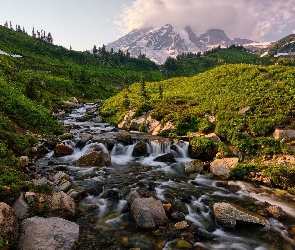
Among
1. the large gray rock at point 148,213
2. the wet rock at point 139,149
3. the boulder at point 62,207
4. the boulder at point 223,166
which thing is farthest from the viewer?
the wet rock at point 139,149

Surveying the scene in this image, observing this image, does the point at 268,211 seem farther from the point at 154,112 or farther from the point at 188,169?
the point at 154,112

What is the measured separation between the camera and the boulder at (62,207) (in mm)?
12164

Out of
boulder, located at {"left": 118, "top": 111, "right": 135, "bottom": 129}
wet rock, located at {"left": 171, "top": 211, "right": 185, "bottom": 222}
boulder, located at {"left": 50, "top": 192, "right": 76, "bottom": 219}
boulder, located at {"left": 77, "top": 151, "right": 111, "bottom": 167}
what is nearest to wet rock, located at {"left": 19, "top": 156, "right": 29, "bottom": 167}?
boulder, located at {"left": 77, "top": 151, "right": 111, "bottom": 167}

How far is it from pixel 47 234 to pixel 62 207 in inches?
103

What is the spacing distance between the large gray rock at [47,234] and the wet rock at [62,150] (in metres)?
11.8

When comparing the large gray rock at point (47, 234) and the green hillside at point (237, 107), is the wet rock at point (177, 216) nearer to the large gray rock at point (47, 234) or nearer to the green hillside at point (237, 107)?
the large gray rock at point (47, 234)

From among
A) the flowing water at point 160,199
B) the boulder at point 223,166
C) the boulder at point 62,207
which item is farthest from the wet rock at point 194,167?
the boulder at point 62,207

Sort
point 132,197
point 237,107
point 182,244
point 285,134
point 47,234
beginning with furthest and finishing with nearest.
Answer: point 237,107 < point 285,134 < point 132,197 < point 182,244 < point 47,234

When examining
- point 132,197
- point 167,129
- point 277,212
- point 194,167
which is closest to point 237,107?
point 167,129

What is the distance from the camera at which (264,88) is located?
99.4ft

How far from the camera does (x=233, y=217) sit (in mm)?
12617

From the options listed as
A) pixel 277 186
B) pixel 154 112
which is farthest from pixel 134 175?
pixel 154 112

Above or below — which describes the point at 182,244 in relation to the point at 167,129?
below

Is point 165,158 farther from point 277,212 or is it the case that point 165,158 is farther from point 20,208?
point 20,208
